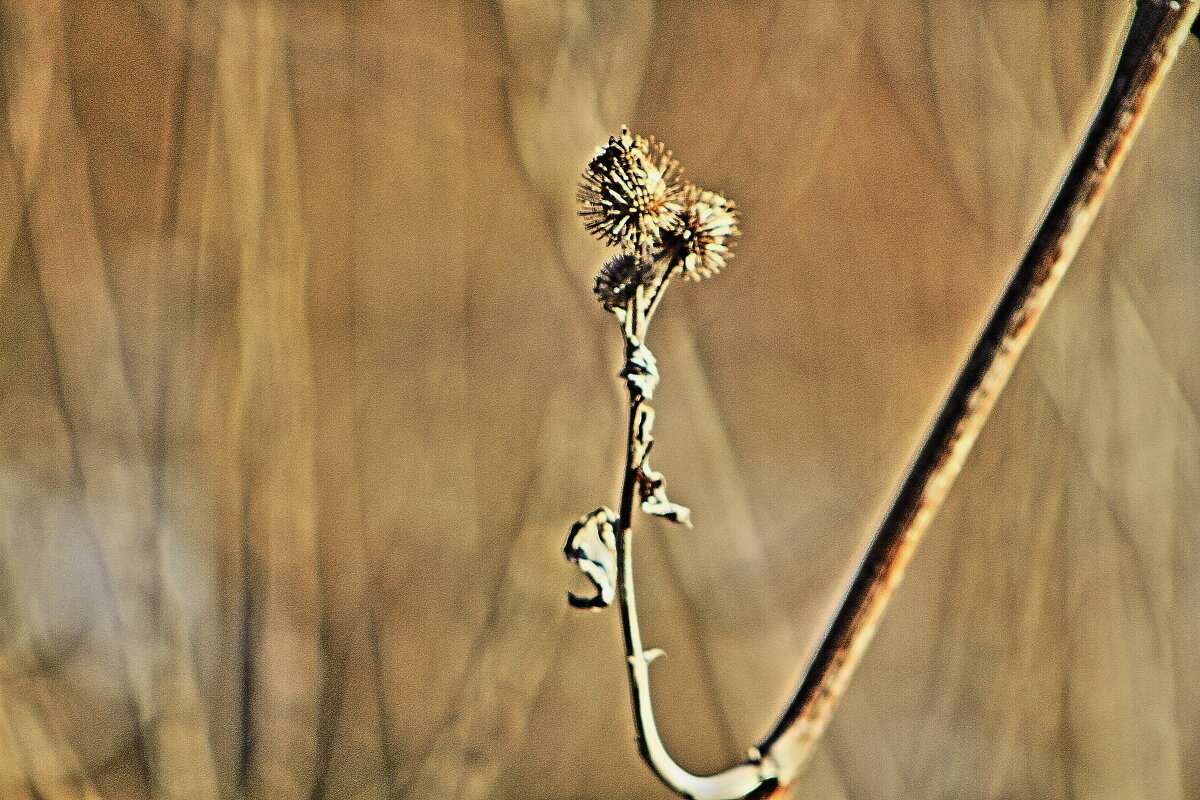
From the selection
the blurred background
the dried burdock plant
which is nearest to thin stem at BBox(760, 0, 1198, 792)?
the dried burdock plant

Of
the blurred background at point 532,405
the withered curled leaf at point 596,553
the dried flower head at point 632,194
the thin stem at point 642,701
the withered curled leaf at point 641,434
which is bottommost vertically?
the thin stem at point 642,701

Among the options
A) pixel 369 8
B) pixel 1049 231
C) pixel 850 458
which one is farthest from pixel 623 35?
pixel 1049 231

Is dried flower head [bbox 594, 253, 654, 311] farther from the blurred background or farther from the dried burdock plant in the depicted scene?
the blurred background

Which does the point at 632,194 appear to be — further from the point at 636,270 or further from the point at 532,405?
the point at 532,405

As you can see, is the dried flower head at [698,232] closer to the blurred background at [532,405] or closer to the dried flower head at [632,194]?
the dried flower head at [632,194]

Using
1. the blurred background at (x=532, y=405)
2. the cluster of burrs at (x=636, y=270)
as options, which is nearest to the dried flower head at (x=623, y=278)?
the cluster of burrs at (x=636, y=270)

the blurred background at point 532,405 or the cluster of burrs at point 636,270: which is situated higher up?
the blurred background at point 532,405
